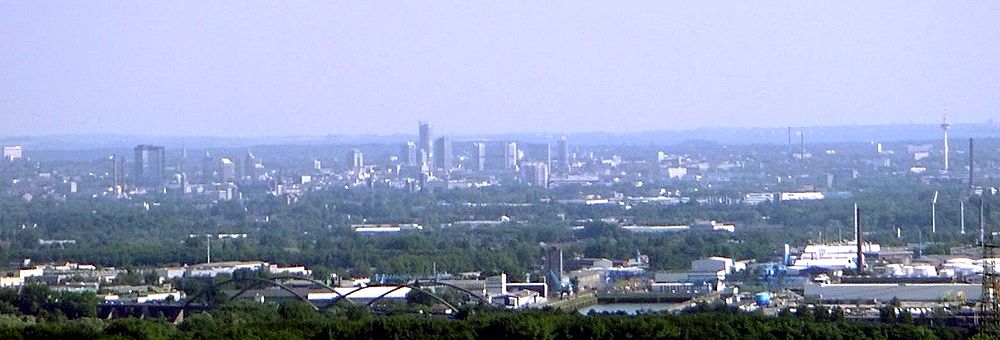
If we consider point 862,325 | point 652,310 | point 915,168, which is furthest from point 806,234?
point 915,168

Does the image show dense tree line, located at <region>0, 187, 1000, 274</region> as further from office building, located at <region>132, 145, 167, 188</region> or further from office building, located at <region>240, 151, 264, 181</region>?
office building, located at <region>240, 151, 264, 181</region>

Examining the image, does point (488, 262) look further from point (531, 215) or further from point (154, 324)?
point (531, 215)

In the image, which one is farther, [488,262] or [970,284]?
[488,262]

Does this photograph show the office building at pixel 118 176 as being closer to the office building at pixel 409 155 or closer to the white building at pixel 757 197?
the office building at pixel 409 155

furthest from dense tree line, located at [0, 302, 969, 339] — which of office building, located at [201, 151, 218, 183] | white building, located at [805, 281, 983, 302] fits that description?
office building, located at [201, 151, 218, 183]

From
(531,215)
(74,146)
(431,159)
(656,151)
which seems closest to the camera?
(531,215)

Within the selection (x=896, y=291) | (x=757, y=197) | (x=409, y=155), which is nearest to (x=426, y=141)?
(x=409, y=155)
